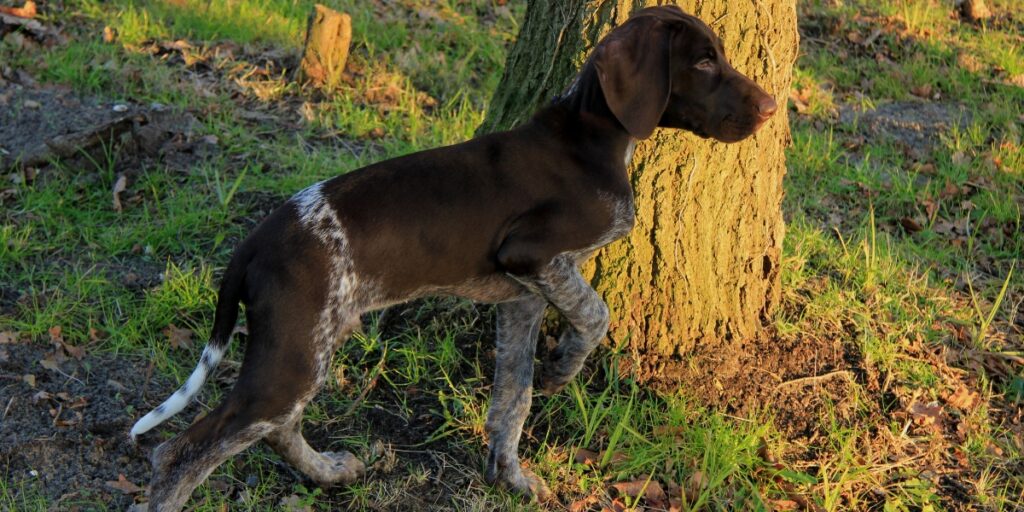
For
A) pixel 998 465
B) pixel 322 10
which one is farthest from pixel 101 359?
pixel 998 465

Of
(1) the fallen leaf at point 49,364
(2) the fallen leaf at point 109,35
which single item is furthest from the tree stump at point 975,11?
(1) the fallen leaf at point 49,364

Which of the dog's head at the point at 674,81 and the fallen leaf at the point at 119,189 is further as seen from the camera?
the fallen leaf at the point at 119,189

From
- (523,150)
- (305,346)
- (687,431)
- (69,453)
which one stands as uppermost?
(523,150)

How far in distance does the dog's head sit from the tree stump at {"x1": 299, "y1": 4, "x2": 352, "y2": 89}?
11.8 feet

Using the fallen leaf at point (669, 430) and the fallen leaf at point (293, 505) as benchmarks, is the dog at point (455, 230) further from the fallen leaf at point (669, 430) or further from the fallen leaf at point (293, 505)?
the fallen leaf at point (669, 430)

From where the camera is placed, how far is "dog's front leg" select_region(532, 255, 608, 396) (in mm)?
3723

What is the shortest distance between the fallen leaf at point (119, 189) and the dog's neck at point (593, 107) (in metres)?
3.03

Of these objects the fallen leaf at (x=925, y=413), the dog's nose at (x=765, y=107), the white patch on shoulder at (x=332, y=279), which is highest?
the dog's nose at (x=765, y=107)

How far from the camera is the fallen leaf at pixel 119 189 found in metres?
5.72

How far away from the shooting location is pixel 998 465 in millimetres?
4242

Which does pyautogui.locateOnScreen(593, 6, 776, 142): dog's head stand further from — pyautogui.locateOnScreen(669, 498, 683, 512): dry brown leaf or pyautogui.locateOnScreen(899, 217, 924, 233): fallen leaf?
pyautogui.locateOnScreen(899, 217, 924, 233): fallen leaf

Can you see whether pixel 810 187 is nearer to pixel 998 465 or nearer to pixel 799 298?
pixel 799 298

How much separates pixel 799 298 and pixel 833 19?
15.3ft

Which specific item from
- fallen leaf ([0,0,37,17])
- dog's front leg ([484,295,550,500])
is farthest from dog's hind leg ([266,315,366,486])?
fallen leaf ([0,0,37,17])
